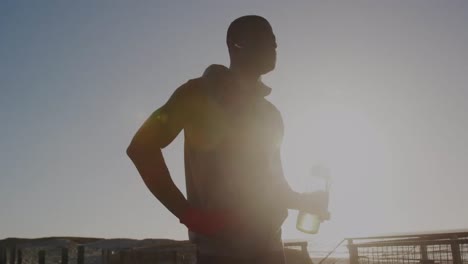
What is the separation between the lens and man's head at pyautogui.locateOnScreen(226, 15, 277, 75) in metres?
Answer: 1.93

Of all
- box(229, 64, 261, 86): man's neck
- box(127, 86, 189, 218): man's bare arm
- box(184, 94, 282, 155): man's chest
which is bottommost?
box(127, 86, 189, 218): man's bare arm

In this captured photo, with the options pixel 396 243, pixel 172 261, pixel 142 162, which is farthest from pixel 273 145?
pixel 172 261

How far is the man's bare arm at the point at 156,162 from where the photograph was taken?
1.61 meters

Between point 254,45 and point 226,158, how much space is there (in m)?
0.53

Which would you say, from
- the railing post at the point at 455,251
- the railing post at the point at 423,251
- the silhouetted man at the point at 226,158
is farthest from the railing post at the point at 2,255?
the silhouetted man at the point at 226,158

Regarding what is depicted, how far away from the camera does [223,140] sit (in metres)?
1.80

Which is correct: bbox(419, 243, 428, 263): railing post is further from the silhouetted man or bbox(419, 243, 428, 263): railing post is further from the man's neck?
the man's neck

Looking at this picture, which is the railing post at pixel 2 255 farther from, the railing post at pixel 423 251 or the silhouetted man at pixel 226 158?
the silhouetted man at pixel 226 158

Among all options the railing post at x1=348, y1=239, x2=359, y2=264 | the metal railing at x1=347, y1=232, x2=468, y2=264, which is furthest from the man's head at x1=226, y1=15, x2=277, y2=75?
the railing post at x1=348, y1=239, x2=359, y2=264

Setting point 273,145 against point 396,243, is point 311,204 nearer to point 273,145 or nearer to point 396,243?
point 273,145

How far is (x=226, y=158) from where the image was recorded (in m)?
1.77

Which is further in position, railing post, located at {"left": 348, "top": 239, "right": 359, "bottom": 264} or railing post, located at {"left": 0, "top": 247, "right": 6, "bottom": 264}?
railing post, located at {"left": 0, "top": 247, "right": 6, "bottom": 264}

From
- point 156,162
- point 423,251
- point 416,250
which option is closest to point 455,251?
point 423,251

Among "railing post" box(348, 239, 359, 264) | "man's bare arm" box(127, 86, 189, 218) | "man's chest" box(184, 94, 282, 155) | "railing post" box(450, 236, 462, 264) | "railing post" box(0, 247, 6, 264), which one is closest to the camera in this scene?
"man's bare arm" box(127, 86, 189, 218)
